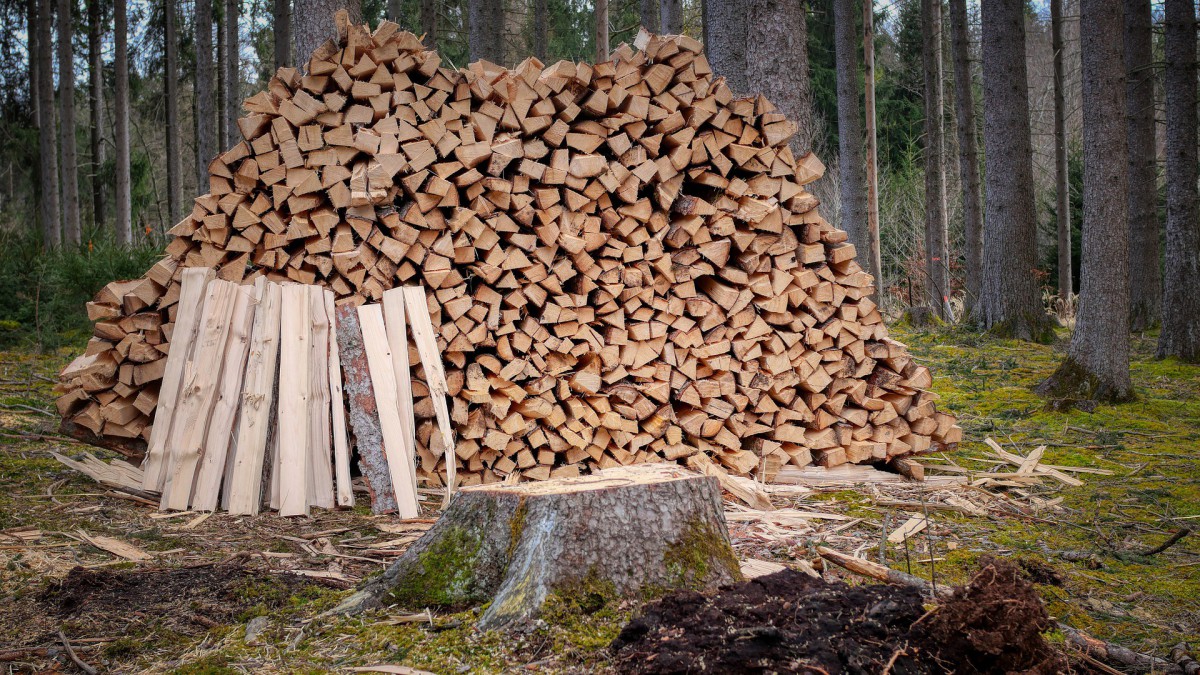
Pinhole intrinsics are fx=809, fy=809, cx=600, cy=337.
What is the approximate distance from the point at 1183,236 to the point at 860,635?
890 centimetres

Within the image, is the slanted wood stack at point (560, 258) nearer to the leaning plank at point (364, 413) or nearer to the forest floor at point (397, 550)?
the leaning plank at point (364, 413)

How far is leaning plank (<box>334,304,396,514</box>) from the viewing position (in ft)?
14.6

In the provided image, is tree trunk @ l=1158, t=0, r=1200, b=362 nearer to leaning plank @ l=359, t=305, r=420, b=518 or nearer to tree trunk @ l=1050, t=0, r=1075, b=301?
tree trunk @ l=1050, t=0, r=1075, b=301

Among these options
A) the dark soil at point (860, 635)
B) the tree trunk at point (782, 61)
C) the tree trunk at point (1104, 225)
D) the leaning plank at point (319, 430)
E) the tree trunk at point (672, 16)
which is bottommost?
the dark soil at point (860, 635)

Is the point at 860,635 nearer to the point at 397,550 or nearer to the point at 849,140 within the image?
the point at 397,550

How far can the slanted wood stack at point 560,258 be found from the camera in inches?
190

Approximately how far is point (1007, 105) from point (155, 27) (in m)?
17.1

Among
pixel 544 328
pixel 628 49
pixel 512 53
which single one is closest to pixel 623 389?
pixel 544 328

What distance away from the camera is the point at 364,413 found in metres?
4.48

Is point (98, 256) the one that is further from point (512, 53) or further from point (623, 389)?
point (512, 53)

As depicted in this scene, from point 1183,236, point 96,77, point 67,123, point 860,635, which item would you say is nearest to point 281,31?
point 67,123

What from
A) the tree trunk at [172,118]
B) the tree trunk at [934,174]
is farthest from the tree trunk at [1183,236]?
the tree trunk at [172,118]

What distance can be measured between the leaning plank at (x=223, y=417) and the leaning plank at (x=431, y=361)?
0.93 m

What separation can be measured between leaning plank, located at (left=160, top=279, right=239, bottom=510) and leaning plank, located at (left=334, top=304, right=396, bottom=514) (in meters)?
0.66
